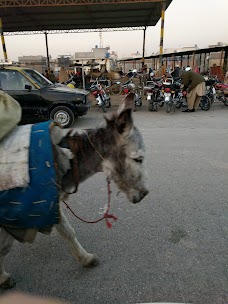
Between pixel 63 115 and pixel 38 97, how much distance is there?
956mm

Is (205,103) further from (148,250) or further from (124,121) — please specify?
(124,121)

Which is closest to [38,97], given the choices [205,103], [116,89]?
Result: [205,103]

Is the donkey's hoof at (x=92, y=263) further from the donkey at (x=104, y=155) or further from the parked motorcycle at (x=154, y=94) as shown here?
the parked motorcycle at (x=154, y=94)

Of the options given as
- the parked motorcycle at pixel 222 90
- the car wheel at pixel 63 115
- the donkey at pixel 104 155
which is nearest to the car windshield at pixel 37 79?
the car wheel at pixel 63 115

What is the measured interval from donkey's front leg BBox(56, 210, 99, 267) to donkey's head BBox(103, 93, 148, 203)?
2.43ft

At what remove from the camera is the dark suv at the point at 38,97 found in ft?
26.1

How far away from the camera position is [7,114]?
1.95m

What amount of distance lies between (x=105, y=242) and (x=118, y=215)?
52 centimetres

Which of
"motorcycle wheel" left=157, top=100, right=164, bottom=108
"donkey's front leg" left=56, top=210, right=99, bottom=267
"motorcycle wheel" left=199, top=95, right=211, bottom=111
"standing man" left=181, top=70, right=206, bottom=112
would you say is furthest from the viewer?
"motorcycle wheel" left=157, top=100, right=164, bottom=108

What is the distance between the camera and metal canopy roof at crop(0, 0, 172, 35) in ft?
46.5

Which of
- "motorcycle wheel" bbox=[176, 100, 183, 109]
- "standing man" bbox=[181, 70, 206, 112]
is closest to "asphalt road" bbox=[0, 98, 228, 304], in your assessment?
"standing man" bbox=[181, 70, 206, 112]

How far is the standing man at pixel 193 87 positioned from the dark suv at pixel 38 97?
188 inches

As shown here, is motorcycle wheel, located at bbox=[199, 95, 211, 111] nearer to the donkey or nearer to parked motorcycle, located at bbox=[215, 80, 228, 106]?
parked motorcycle, located at bbox=[215, 80, 228, 106]

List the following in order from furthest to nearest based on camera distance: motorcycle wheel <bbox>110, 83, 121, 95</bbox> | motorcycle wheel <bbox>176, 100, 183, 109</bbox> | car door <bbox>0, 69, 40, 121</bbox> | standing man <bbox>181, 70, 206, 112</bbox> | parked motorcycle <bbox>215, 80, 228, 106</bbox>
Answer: motorcycle wheel <bbox>110, 83, 121, 95</bbox>
motorcycle wheel <bbox>176, 100, 183, 109</bbox>
parked motorcycle <bbox>215, 80, 228, 106</bbox>
standing man <bbox>181, 70, 206, 112</bbox>
car door <bbox>0, 69, 40, 121</bbox>
